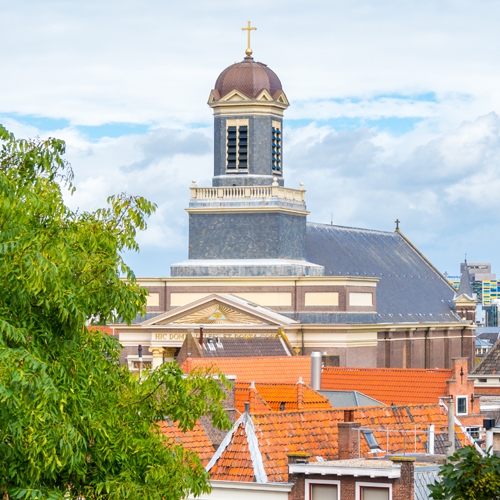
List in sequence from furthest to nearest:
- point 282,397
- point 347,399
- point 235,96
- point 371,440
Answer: point 235,96, point 347,399, point 282,397, point 371,440

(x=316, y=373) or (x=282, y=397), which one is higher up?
(x=316, y=373)

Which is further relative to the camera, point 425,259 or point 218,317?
point 425,259

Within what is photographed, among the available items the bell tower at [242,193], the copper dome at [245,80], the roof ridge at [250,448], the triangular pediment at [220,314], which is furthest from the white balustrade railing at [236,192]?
the roof ridge at [250,448]

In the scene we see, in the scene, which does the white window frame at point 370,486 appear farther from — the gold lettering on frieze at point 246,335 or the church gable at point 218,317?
the church gable at point 218,317

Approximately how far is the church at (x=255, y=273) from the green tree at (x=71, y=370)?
7125 centimetres

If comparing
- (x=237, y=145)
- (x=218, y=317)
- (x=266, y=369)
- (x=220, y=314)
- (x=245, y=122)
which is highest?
(x=245, y=122)

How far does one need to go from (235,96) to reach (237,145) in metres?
3.18

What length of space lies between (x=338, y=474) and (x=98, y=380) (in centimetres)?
735

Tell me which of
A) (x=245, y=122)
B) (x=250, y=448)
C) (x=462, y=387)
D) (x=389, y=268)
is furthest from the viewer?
(x=389, y=268)

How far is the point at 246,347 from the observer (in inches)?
3787

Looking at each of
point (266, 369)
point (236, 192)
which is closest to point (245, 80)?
point (236, 192)

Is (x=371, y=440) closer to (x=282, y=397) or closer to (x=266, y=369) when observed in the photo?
(x=282, y=397)

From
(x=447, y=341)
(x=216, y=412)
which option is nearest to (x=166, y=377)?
(x=216, y=412)

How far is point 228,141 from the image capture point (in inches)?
4289
